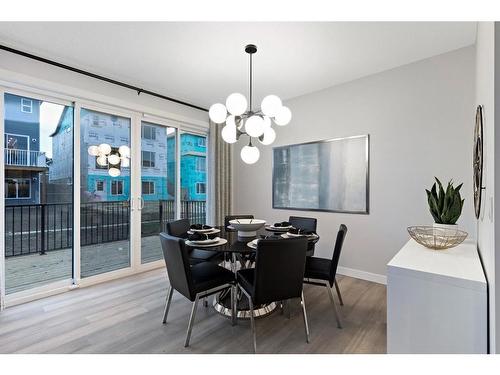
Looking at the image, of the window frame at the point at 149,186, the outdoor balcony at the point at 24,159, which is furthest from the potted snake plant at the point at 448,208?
the outdoor balcony at the point at 24,159

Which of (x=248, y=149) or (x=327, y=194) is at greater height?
(x=248, y=149)

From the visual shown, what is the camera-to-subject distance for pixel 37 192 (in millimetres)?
2916

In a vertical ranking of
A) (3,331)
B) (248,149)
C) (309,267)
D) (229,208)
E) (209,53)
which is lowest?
(3,331)

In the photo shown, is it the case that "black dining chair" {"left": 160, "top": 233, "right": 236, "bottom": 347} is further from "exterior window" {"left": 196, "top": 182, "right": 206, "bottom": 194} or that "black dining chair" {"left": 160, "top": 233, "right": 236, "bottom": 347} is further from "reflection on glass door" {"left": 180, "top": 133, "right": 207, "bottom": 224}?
"exterior window" {"left": 196, "top": 182, "right": 206, "bottom": 194}

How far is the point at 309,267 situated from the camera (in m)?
2.45

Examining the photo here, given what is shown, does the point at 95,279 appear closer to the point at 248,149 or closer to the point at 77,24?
the point at 248,149

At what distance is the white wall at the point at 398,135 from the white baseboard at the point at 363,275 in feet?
0.04

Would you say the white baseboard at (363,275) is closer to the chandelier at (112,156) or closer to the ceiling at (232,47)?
the ceiling at (232,47)

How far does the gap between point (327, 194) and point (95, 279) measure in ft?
10.6

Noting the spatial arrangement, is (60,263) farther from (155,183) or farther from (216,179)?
(216,179)

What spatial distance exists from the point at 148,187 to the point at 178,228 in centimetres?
114

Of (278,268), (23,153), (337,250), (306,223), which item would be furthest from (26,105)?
(337,250)
